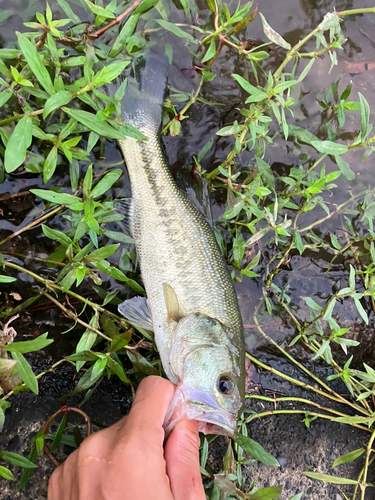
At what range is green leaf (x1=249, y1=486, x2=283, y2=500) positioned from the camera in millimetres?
1998

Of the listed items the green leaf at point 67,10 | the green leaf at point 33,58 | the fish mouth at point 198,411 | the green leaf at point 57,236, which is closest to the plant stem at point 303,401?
the fish mouth at point 198,411

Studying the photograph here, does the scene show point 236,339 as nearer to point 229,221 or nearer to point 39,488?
point 229,221

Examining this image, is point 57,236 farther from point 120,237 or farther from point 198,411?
point 198,411

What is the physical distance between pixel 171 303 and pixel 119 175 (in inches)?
36.6

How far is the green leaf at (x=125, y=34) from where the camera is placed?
2.16 m

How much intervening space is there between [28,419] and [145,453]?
135 cm

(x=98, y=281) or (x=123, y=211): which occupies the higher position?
(x=123, y=211)

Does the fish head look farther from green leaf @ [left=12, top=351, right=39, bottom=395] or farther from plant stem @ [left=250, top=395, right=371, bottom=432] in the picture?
green leaf @ [left=12, top=351, right=39, bottom=395]

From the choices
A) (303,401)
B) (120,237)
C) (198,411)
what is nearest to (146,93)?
(120,237)

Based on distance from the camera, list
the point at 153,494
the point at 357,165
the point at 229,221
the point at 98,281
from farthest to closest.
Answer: the point at 357,165
the point at 229,221
the point at 98,281
the point at 153,494

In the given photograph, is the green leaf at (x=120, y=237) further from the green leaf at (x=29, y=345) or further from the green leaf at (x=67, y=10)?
the green leaf at (x=67, y=10)

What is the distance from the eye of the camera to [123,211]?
8.39ft

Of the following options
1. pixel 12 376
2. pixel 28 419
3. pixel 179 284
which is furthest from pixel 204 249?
pixel 28 419

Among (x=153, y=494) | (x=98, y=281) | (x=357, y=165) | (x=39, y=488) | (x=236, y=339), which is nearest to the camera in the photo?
(x=153, y=494)
